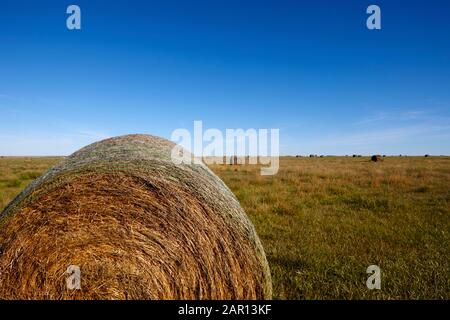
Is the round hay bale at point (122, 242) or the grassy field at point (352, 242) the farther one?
the grassy field at point (352, 242)

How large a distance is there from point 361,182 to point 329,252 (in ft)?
40.3

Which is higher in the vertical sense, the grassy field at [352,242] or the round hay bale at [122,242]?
the round hay bale at [122,242]

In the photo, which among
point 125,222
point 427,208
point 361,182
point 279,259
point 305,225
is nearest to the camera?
point 125,222

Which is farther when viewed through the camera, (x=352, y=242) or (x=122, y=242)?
(x=352, y=242)

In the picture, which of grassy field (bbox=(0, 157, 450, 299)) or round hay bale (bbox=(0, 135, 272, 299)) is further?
grassy field (bbox=(0, 157, 450, 299))

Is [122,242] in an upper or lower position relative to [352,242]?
upper

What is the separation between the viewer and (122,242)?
12.5 feet

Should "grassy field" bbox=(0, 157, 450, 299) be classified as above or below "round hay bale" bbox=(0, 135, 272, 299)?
below

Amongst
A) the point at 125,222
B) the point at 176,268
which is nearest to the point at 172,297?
the point at 176,268

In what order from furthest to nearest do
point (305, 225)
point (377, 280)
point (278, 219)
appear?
point (278, 219)
point (305, 225)
point (377, 280)

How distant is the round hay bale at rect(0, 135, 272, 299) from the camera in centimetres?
367

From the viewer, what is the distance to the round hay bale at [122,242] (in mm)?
3670
